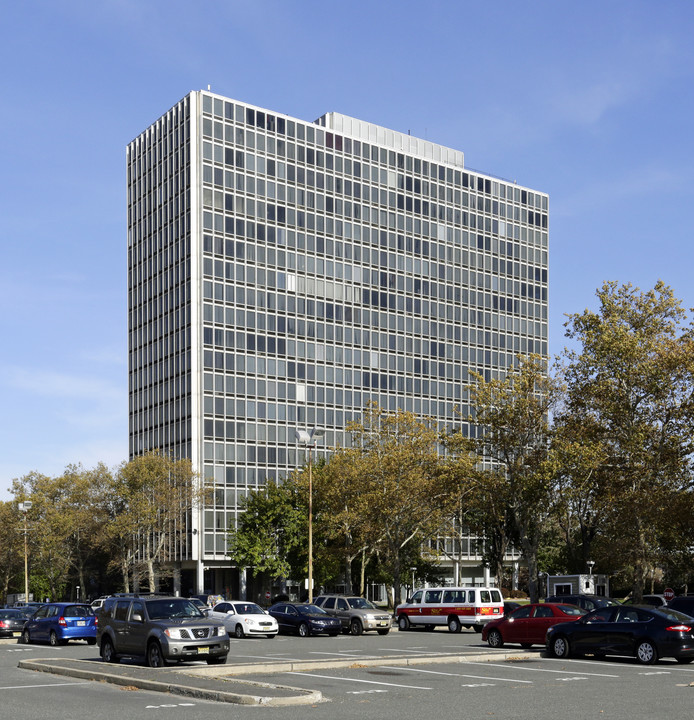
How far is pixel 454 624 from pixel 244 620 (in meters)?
9.86

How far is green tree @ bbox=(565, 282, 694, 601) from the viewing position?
54.2 metres

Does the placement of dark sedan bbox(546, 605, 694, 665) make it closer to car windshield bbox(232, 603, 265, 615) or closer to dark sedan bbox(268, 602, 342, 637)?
dark sedan bbox(268, 602, 342, 637)

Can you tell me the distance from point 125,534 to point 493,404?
39499 mm

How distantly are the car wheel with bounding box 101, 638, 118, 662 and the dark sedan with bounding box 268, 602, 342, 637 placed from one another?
60.1 ft

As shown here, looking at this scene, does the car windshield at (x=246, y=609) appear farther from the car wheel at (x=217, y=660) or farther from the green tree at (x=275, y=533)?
the green tree at (x=275, y=533)

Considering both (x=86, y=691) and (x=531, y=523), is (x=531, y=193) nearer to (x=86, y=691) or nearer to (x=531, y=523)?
(x=531, y=523)

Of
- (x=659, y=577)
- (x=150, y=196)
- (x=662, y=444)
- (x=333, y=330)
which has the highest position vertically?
(x=150, y=196)

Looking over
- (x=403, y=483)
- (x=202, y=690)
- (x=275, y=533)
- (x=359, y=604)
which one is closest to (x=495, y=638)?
(x=359, y=604)

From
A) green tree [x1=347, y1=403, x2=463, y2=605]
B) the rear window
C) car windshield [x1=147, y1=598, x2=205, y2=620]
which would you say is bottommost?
the rear window

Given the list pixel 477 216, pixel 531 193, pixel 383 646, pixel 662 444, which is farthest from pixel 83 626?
pixel 531 193

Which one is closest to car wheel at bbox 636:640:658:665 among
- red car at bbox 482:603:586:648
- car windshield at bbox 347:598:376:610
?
red car at bbox 482:603:586:648

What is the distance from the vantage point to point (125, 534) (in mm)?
90000

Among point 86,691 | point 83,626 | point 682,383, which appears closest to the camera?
point 86,691

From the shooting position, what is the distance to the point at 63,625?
128ft
